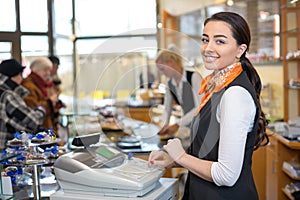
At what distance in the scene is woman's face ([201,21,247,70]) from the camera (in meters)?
1.42

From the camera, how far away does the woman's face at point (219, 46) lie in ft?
4.66

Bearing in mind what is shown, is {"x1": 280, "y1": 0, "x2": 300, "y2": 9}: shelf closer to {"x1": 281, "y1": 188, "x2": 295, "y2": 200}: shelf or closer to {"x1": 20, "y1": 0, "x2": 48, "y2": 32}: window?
{"x1": 281, "y1": 188, "x2": 295, "y2": 200}: shelf

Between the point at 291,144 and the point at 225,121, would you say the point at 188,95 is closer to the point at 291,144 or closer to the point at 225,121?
the point at 291,144

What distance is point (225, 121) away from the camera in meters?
1.33

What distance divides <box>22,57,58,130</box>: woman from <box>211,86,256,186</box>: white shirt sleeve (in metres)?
2.90

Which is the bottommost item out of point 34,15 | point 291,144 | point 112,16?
point 291,144

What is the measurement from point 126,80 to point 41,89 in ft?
8.18

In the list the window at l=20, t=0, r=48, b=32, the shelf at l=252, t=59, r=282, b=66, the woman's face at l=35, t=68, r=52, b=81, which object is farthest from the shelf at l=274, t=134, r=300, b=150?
the window at l=20, t=0, r=48, b=32

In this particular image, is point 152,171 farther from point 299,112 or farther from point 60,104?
point 60,104

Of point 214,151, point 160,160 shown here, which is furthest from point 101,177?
point 214,151

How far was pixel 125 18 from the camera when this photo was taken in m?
→ 6.83

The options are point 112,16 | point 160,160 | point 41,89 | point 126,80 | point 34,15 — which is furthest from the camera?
point 112,16

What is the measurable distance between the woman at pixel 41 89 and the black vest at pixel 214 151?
2751 mm

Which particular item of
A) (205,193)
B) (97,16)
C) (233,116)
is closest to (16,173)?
(205,193)
